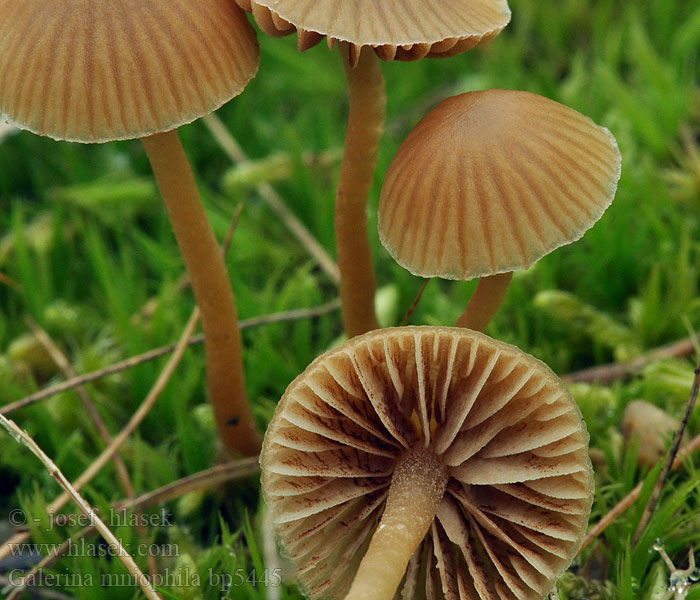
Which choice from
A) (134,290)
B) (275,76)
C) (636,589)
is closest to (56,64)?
(134,290)

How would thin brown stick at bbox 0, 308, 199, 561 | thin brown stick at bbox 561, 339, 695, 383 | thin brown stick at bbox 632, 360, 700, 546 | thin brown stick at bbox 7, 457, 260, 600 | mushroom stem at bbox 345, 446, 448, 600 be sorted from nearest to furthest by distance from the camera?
mushroom stem at bbox 345, 446, 448, 600, thin brown stick at bbox 632, 360, 700, 546, thin brown stick at bbox 7, 457, 260, 600, thin brown stick at bbox 0, 308, 199, 561, thin brown stick at bbox 561, 339, 695, 383

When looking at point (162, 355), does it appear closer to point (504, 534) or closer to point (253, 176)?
point (253, 176)

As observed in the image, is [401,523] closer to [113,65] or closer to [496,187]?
[496,187]

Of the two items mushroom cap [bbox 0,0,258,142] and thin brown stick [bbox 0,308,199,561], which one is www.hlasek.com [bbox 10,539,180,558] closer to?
thin brown stick [bbox 0,308,199,561]

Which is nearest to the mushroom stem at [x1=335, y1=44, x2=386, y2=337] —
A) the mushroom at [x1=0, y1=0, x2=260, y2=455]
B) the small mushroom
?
the mushroom at [x1=0, y1=0, x2=260, y2=455]

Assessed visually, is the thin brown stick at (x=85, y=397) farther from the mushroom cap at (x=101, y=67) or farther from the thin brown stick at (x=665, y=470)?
the thin brown stick at (x=665, y=470)

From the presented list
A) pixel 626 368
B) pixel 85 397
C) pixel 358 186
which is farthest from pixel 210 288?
pixel 626 368

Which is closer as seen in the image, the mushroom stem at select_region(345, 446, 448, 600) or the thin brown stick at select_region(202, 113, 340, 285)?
the mushroom stem at select_region(345, 446, 448, 600)
